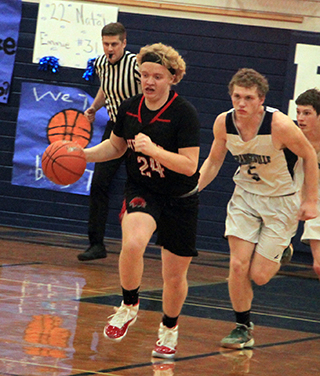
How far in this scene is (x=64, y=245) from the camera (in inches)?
318

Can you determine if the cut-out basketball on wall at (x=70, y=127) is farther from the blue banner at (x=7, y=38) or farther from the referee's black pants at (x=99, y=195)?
the referee's black pants at (x=99, y=195)

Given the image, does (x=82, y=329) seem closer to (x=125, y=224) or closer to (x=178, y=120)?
(x=125, y=224)

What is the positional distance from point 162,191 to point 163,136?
0.28m

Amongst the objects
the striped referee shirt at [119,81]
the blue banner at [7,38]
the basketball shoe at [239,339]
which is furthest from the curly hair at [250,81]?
the blue banner at [7,38]

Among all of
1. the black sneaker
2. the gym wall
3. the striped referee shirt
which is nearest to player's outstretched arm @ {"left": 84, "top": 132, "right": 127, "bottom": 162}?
the striped referee shirt

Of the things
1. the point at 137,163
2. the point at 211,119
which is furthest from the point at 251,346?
the point at 211,119

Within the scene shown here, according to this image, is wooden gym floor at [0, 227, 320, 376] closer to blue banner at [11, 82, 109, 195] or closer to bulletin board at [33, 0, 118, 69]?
blue banner at [11, 82, 109, 195]

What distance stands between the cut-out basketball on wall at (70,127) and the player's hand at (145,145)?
5665 mm

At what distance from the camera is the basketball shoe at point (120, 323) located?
3.72 metres

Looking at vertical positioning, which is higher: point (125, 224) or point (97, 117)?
point (97, 117)

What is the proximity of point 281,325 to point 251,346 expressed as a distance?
0.79 metres

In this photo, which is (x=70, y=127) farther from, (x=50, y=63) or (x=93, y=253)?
(x=93, y=253)

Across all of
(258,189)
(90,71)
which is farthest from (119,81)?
(258,189)

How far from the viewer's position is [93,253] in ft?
22.9
